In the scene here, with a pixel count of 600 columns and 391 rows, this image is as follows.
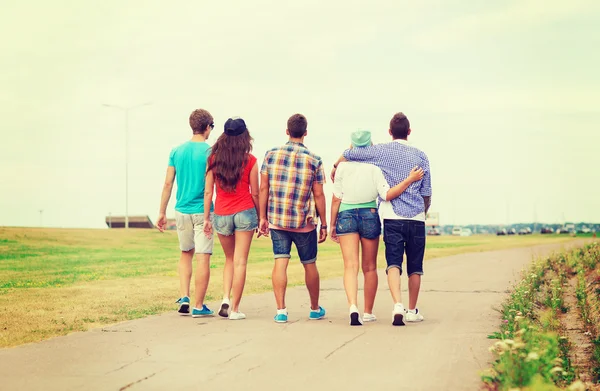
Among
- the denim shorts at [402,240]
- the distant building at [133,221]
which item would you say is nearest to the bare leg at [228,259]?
the denim shorts at [402,240]

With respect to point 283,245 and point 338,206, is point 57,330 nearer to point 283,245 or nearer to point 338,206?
point 283,245

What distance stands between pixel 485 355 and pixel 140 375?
2.93 m

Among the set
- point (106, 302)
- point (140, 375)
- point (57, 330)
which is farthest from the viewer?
point (106, 302)

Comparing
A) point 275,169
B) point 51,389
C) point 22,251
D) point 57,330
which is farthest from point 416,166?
point 22,251

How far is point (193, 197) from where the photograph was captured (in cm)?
1014

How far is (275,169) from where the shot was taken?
933cm

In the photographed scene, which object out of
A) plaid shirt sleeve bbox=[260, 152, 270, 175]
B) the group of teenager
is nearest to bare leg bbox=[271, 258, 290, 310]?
the group of teenager

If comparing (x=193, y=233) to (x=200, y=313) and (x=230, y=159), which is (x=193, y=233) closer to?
(x=200, y=313)

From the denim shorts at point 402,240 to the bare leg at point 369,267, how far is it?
0.49 feet

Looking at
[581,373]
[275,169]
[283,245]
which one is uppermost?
[275,169]

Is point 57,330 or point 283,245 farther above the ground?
point 283,245

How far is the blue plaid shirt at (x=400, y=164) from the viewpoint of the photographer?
30.7ft

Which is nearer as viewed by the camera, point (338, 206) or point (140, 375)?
point (140, 375)

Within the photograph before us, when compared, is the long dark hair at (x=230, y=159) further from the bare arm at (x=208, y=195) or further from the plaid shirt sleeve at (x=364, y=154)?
the plaid shirt sleeve at (x=364, y=154)
